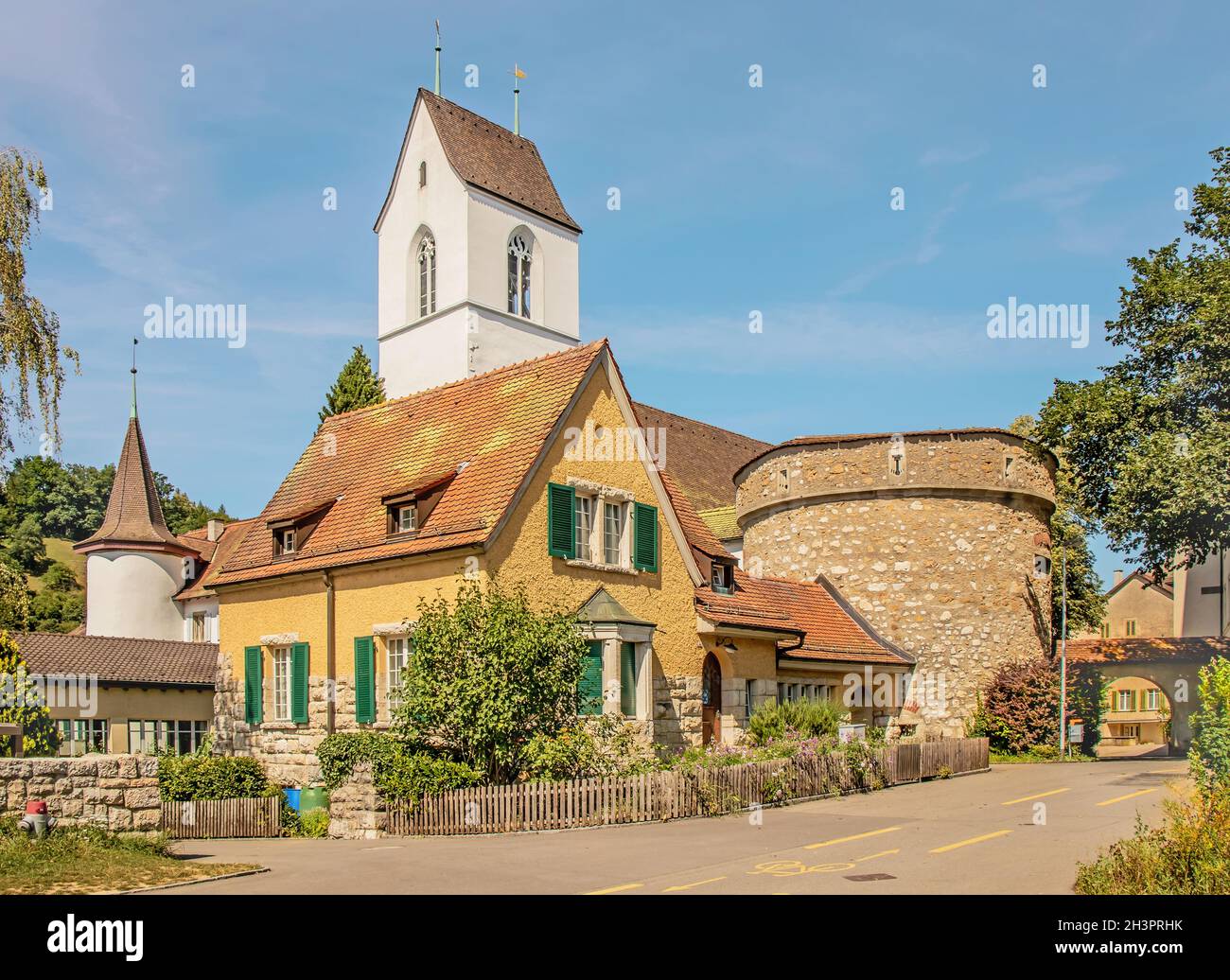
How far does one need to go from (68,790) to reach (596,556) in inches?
453

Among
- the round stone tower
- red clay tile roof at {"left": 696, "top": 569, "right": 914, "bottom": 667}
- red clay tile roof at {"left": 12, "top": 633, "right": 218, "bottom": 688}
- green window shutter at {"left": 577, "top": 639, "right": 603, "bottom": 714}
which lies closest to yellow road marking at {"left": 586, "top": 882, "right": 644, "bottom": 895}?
green window shutter at {"left": 577, "top": 639, "right": 603, "bottom": 714}

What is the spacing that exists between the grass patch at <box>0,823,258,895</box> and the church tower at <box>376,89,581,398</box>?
132 ft

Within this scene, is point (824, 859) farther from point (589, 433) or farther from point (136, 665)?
point (136, 665)

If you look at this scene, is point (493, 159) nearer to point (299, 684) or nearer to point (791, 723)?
point (299, 684)

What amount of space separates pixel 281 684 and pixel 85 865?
1303cm

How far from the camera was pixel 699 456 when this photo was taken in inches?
2146

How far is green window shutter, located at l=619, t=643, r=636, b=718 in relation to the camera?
23781 millimetres

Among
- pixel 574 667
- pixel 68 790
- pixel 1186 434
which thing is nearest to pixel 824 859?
pixel 574 667

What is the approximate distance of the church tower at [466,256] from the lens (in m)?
55.1

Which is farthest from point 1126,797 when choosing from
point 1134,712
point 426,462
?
point 1134,712

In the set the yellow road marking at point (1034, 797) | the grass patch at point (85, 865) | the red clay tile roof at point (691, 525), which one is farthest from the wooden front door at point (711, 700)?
the grass patch at point (85, 865)

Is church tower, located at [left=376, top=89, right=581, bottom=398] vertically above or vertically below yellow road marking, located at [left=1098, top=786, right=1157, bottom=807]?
above

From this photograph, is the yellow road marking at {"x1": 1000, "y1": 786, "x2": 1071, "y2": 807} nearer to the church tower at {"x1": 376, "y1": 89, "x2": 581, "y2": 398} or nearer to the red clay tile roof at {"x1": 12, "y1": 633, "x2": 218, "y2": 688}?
the red clay tile roof at {"x1": 12, "y1": 633, "x2": 218, "y2": 688}

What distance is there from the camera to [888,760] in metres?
26.0
